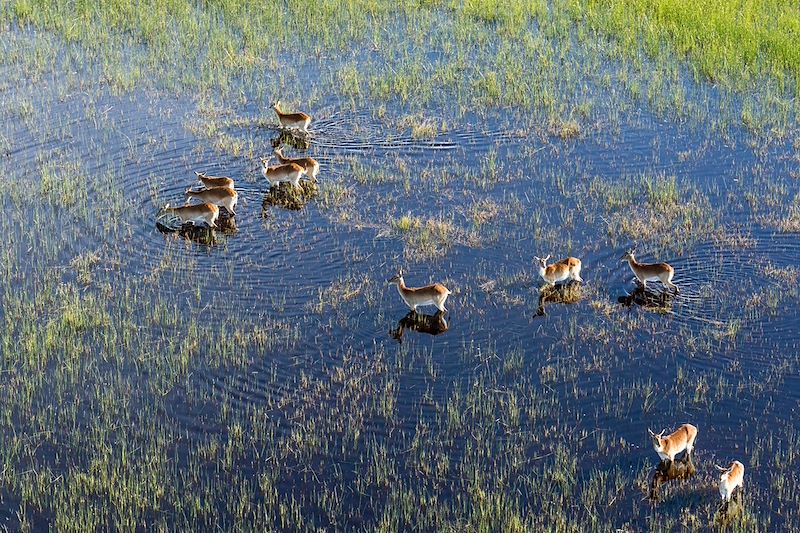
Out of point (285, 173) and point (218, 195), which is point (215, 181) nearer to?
point (218, 195)

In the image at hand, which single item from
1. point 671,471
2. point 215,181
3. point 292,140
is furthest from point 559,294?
point 292,140

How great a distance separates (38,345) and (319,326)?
10.6 ft

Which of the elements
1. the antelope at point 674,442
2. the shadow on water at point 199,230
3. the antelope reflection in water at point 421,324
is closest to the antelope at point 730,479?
the antelope at point 674,442

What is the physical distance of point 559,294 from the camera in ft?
47.2

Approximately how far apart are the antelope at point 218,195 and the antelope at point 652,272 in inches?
224

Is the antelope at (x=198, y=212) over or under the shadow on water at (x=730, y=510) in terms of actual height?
over

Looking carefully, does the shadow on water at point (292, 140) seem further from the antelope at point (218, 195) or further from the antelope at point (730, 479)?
the antelope at point (730, 479)

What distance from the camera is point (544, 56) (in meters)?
23.0

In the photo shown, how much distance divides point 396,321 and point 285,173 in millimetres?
4260

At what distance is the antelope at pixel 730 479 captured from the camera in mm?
10336

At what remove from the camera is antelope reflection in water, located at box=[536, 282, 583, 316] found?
46.8ft

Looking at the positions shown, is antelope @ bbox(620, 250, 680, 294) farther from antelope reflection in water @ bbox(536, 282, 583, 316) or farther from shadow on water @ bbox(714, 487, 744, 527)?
shadow on water @ bbox(714, 487, 744, 527)

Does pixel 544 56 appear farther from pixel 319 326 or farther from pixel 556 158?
pixel 319 326

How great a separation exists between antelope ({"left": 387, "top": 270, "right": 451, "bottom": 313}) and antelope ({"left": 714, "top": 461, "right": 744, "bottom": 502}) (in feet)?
13.9
